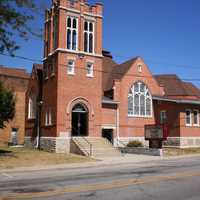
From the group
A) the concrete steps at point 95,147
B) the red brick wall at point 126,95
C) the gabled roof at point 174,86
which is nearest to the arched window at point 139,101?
the red brick wall at point 126,95

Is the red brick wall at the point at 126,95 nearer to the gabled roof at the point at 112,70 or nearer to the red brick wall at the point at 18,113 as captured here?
the gabled roof at the point at 112,70

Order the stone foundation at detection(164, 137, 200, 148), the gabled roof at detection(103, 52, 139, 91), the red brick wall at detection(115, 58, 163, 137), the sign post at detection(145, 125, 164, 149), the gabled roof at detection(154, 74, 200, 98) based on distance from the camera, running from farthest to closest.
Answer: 1. the gabled roof at detection(154, 74, 200, 98)
2. the gabled roof at detection(103, 52, 139, 91)
3. the stone foundation at detection(164, 137, 200, 148)
4. the red brick wall at detection(115, 58, 163, 137)
5. the sign post at detection(145, 125, 164, 149)

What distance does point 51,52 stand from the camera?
1415 inches

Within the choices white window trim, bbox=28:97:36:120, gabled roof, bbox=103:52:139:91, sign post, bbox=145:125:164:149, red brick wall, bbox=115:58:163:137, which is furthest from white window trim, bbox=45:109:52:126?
sign post, bbox=145:125:164:149

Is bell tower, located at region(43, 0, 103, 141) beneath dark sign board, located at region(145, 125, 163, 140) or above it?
above

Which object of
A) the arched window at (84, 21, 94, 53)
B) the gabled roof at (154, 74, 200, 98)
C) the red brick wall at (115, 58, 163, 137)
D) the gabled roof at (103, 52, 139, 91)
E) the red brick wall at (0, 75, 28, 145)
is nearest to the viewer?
the arched window at (84, 21, 94, 53)

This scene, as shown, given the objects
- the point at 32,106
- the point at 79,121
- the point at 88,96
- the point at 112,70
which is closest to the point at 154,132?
the point at 88,96

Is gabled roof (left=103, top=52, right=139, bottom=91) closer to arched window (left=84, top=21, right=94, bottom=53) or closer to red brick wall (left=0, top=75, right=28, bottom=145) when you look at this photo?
arched window (left=84, top=21, right=94, bottom=53)

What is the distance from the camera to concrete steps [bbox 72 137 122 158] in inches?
1210

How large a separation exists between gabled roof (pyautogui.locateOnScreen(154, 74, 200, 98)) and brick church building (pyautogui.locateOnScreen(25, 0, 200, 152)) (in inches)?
10.8

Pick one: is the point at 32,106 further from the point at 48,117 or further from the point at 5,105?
the point at 5,105

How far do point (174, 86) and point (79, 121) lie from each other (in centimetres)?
1691

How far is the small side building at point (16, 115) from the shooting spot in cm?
4900

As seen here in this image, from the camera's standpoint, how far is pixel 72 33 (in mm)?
34969
